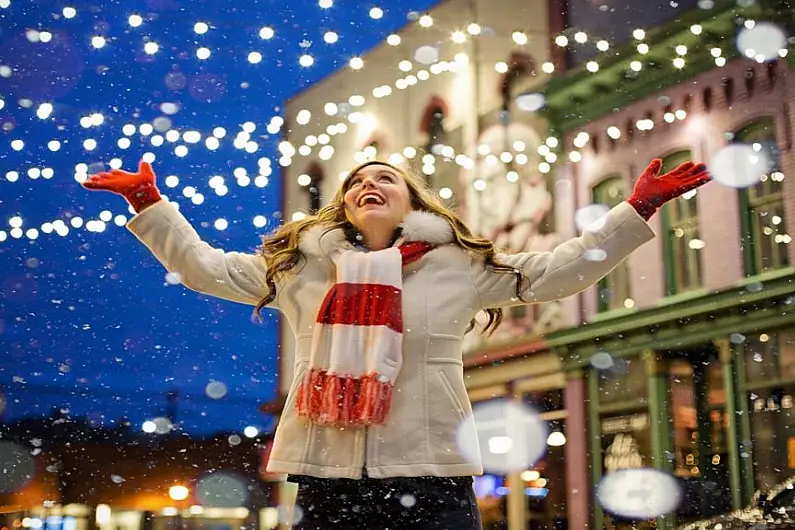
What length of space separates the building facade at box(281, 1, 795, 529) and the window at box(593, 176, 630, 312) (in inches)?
0.5

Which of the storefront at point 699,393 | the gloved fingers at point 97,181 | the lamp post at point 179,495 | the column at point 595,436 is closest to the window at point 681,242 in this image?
the storefront at point 699,393

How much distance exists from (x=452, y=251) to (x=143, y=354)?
7.11m

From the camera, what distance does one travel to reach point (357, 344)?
2.63 meters

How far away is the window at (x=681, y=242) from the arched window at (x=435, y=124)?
240cm

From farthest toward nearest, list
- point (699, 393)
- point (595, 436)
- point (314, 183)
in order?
point (314, 183) → point (595, 436) → point (699, 393)

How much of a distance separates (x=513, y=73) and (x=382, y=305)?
288 inches

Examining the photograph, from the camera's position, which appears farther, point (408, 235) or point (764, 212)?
point (764, 212)

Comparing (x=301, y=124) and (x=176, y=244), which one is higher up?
(x=301, y=124)

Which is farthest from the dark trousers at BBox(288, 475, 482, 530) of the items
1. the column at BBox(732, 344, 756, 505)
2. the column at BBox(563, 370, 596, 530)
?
the column at BBox(563, 370, 596, 530)

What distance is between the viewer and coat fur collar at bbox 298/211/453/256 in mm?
2783

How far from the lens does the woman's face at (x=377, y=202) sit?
9.29 feet

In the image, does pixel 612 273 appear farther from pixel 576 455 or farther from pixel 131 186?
pixel 131 186

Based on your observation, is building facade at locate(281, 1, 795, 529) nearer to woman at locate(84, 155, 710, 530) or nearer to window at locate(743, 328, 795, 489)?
window at locate(743, 328, 795, 489)

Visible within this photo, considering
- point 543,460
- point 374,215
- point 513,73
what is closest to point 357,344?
point 374,215
